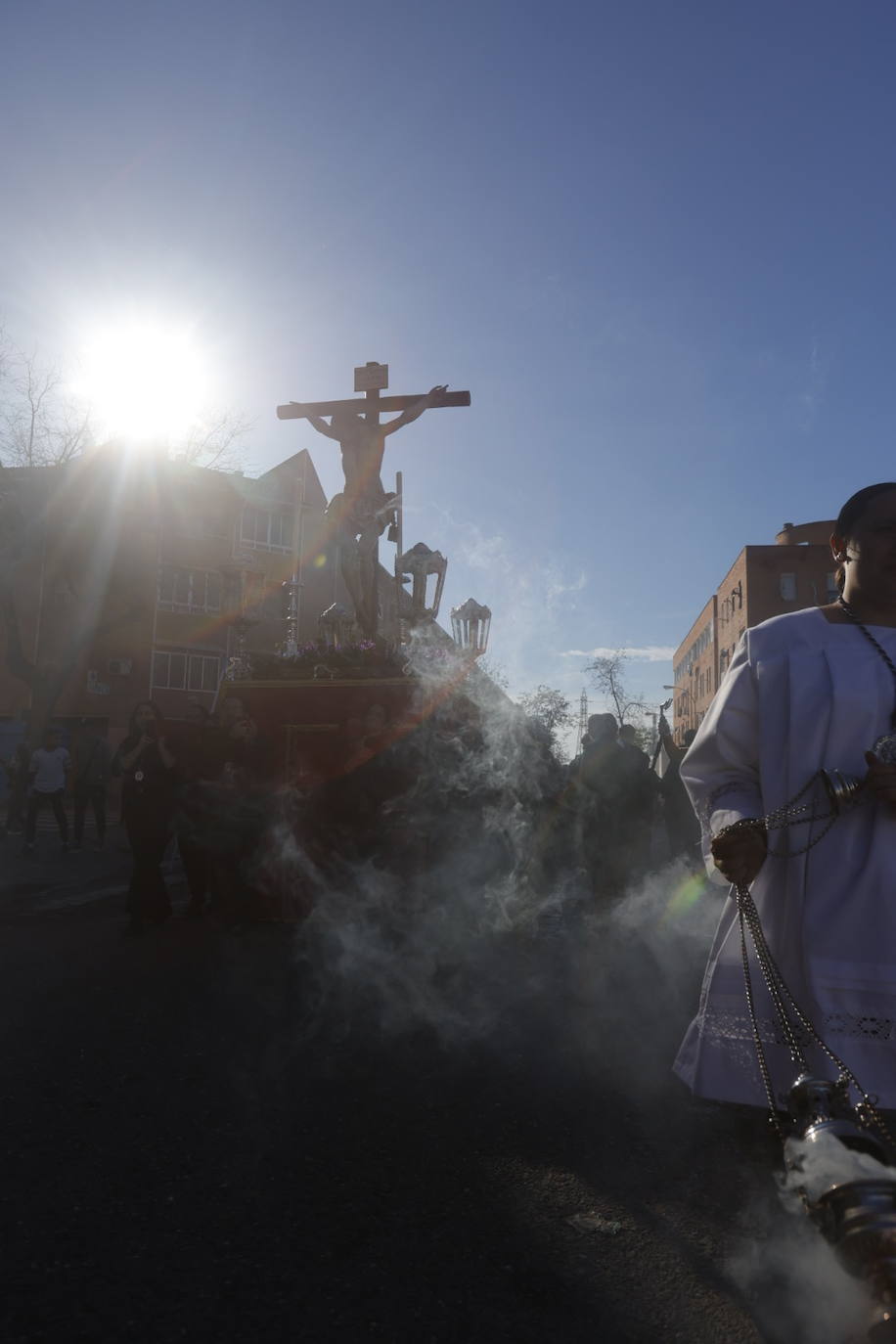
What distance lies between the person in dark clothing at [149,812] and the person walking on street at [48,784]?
5148 millimetres

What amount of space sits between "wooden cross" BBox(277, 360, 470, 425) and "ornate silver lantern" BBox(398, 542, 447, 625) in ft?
5.60

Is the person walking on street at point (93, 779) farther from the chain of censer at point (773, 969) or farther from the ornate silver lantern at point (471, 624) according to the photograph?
the chain of censer at point (773, 969)

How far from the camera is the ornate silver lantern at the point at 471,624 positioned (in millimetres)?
10945

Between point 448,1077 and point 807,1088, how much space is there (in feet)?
7.33

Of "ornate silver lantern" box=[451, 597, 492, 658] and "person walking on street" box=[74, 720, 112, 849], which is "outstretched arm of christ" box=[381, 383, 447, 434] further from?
"person walking on street" box=[74, 720, 112, 849]

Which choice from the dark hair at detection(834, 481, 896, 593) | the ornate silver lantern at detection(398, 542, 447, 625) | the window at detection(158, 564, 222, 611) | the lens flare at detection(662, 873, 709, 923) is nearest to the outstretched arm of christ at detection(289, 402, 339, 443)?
the ornate silver lantern at detection(398, 542, 447, 625)

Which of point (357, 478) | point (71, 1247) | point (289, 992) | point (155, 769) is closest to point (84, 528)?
point (357, 478)

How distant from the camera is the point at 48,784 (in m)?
12.3

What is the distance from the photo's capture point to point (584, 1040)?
4.14m

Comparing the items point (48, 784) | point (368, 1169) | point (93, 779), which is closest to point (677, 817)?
point (368, 1169)

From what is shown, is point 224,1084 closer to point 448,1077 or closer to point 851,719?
point 448,1077

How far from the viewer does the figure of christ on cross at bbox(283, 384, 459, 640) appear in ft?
33.9

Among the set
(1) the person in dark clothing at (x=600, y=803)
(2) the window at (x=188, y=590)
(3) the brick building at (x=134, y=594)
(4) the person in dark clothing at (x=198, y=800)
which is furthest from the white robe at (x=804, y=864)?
(2) the window at (x=188, y=590)

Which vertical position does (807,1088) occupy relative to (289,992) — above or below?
above
